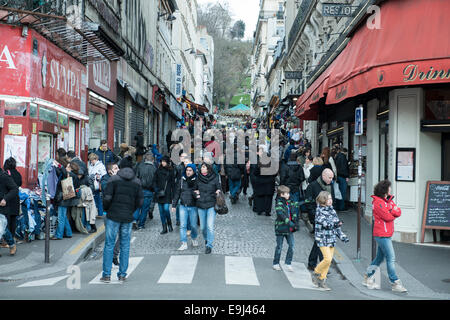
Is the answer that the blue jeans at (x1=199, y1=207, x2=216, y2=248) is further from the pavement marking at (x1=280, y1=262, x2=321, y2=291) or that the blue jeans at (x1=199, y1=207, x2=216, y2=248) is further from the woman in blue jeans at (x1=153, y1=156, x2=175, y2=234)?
the woman in blue jeans at (x1=153, y1=156, x2=175, y2=234)

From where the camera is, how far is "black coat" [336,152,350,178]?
15836 mm

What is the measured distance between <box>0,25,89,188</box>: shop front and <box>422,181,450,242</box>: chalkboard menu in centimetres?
893

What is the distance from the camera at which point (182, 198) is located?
439 inches

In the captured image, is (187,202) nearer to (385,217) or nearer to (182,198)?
(182,198)

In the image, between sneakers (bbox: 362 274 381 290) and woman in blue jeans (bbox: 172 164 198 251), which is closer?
sneakers (bbox: 362 274 381 290)

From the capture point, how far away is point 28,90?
1264 centimetres

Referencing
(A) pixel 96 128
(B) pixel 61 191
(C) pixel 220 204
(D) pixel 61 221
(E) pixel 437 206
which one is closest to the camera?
(C) pixel 220 204

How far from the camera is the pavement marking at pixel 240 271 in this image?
8211 mm

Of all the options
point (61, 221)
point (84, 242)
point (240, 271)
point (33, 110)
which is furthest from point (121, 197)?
point (33, 110)

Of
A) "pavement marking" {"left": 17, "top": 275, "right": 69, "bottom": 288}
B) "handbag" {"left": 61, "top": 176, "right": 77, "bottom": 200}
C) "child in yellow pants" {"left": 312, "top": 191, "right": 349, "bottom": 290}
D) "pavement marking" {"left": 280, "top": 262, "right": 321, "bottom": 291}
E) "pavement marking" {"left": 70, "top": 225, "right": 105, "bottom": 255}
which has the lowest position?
"pavement marking" {"left": 280, "top": 262, "right": 321, "bottom": 291}

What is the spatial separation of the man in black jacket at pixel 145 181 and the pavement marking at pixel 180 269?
319 centimetres

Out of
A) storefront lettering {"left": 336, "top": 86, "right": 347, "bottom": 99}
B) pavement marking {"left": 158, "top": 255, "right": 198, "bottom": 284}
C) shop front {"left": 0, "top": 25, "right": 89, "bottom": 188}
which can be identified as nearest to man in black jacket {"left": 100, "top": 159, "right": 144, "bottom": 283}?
pavement marking {"left": 158, "top": 255, "right": 198, "bottom": 284}

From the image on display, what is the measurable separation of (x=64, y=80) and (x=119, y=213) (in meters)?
8.37
